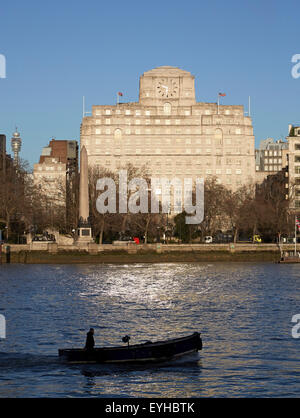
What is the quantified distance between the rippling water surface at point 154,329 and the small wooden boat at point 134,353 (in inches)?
16.7

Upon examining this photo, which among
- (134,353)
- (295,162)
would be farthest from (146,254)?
(134,353)

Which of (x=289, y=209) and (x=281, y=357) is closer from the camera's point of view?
(x=281, y=357)

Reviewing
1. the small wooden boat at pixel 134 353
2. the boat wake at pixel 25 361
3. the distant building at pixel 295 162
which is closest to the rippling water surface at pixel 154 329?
the boat wake at pixel 25 361

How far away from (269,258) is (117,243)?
26.8m

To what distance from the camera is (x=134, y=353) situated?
4175cm

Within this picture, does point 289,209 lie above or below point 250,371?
above

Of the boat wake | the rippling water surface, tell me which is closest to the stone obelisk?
the rippling water surface

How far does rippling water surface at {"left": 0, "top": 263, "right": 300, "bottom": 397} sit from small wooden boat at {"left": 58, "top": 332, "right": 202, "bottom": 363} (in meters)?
0.42

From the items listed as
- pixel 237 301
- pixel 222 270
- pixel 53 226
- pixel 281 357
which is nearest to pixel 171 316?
Result: pixel 237 301

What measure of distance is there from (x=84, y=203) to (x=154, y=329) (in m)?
75.9

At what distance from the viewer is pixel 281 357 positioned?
44781 mm

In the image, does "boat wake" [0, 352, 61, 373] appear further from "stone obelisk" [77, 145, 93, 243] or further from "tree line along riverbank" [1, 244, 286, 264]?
"tree line along riverbank" [1, 244, 286, 264]
